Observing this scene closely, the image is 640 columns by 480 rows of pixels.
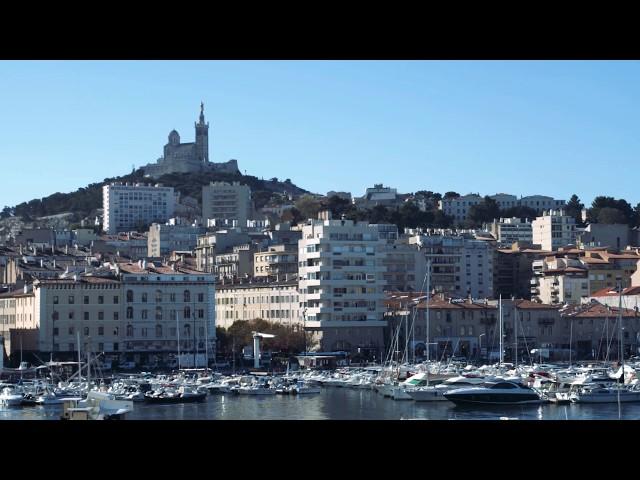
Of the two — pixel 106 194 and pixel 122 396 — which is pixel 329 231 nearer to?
pixel 122 396

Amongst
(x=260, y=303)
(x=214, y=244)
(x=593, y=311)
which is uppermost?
(x=214, y=244)

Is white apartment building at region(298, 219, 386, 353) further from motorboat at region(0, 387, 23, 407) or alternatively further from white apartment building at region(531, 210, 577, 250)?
white apartment building at region(531, 210, 577, 250)

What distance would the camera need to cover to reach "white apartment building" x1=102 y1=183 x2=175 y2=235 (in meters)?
79.1

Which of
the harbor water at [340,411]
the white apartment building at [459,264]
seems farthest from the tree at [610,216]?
the harbor water at [340,411]

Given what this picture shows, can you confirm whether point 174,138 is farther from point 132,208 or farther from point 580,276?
point 580,276

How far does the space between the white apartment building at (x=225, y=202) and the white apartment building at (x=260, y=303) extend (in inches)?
1217

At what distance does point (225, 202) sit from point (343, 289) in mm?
37629

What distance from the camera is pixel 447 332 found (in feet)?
131

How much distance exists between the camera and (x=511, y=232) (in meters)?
63.8

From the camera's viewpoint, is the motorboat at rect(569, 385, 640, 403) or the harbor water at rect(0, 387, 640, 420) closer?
the harbor water at rect(0, 387, 640, 420)

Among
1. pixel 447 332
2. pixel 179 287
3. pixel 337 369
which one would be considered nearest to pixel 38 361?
pixel 179 287

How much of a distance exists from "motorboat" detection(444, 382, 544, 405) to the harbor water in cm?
17

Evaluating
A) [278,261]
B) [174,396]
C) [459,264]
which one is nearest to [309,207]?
[459,264]

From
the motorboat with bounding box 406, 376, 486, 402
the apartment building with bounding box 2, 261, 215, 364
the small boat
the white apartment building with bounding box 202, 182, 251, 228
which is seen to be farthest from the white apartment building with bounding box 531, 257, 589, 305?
the white apartment building with bounding box 202, 182, 251, 228
